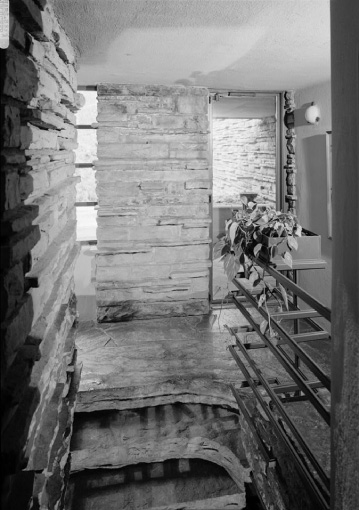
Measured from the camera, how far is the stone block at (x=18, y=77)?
62.1 inches

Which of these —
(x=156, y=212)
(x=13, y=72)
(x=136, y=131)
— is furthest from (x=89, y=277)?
(x=13, y=72)

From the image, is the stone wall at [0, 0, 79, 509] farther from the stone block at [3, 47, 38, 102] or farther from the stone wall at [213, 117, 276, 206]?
the stone wall at [213, 117, 276, 206]

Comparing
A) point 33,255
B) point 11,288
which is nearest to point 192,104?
point 33,255

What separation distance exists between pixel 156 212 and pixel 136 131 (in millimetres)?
1082

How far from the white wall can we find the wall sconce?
0.18 feet

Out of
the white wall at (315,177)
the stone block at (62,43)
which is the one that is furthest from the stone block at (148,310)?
the stone block at (62,43)

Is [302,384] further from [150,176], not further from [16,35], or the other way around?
[150,176]

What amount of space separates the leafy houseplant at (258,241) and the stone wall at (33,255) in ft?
4.17

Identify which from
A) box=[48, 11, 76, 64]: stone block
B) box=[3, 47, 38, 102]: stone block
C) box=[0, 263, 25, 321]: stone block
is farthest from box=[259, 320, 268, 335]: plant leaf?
box=[48, 11, 76, 64]: stone block

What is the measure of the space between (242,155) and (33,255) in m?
7.77

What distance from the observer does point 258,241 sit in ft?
10.9

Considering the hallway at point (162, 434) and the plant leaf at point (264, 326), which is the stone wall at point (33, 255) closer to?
the hallway at point (162, 434)

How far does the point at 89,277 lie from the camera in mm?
6055

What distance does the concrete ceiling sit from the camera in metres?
3.11
